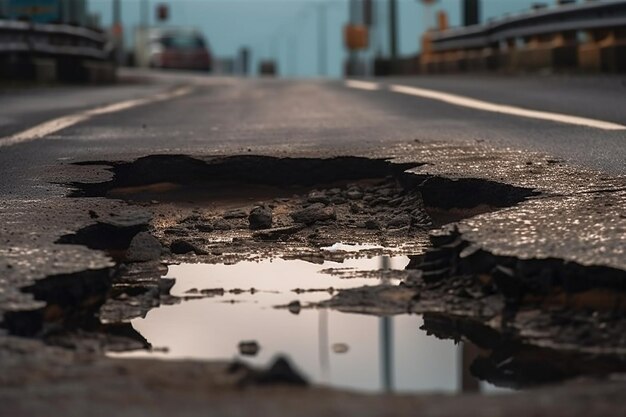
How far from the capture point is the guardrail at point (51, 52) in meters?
19.1

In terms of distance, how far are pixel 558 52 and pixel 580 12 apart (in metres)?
1.32

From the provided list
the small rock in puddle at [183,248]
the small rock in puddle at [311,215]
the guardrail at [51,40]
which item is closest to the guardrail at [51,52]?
the guardrail at [51,40]

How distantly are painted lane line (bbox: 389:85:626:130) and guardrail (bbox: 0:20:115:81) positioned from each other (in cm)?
686

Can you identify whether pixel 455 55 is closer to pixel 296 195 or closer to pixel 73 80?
pixel 73 80

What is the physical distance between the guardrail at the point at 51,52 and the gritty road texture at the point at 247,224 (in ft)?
31.8

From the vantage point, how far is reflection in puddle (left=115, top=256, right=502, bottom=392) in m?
3.03

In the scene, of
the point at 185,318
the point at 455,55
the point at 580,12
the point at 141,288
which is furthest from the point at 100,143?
the point at 455,55

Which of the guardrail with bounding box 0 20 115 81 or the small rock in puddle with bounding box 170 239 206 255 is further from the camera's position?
the guardrail with bounding box 0 20 115 81

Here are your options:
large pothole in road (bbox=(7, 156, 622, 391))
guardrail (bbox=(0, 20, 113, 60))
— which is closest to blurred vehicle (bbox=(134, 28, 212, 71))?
guardrail (bbox=(0, 20, 113, 60))

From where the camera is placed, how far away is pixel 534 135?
25.3ft

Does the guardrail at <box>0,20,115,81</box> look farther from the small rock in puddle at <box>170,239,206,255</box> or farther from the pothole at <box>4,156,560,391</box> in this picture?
the small rock in puddle at <box>170,239,206,255</box>

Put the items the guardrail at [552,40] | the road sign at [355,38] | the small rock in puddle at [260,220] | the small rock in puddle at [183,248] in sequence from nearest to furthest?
the small rock in puddle at [183,248], the small rock in puddle at [260,220], the guardrail at [552,40], the road sign at [355,38]

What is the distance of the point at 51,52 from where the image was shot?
814 inches

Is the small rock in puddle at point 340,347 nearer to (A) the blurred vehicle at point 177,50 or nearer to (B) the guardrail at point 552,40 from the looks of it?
(B) the guardrail at point 552,40
